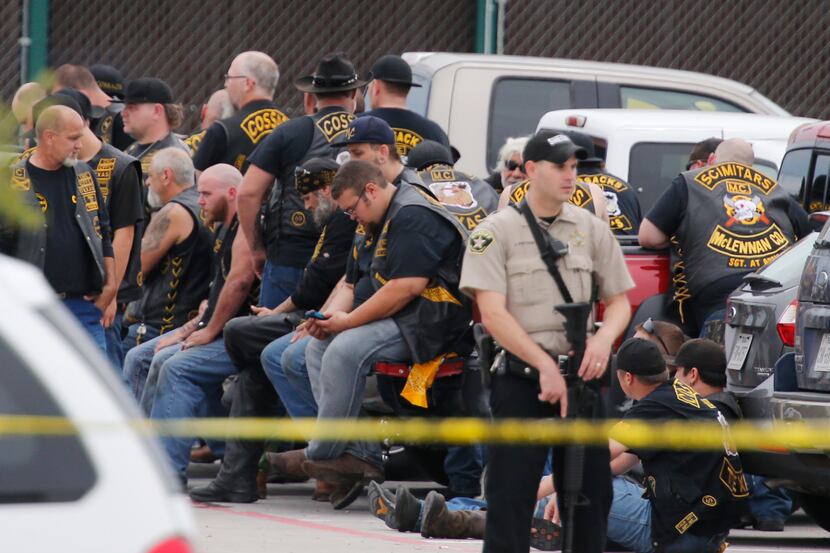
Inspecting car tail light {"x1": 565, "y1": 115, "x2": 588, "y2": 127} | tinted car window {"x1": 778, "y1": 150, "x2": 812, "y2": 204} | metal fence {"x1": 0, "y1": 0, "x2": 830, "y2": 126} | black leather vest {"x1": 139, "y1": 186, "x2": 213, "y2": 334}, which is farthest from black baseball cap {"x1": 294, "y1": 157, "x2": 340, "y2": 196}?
metal fence {"x1": 0, "y1": 0, "x2": 830, "y2": 126}

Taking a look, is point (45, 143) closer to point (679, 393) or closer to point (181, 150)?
point (181, 150)

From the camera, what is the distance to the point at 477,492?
28.9ft

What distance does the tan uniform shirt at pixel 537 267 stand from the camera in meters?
6.50

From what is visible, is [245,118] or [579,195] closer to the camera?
[579,195]

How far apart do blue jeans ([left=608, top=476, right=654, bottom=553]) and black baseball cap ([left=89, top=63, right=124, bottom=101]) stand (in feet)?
22.2

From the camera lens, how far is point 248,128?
1076 cm

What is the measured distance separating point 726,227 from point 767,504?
4.84 ft

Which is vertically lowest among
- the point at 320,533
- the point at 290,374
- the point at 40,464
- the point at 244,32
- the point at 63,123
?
the point at 320,533

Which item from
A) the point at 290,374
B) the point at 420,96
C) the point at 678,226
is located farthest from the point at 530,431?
the point at 420,96

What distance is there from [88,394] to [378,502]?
482cm

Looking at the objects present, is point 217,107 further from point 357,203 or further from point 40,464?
point 40,464

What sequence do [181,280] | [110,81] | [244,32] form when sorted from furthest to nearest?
[244,32]
[110,81]
[181,280]

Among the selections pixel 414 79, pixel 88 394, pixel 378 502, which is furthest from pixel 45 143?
pixel 88 394

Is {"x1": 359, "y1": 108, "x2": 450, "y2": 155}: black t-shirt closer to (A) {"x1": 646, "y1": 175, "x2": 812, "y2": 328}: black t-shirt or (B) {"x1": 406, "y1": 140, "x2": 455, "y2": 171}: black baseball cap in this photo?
(B) {"x1": 406, "y1": 140, "x2": 455, "y2": 171}: black baseball cap
